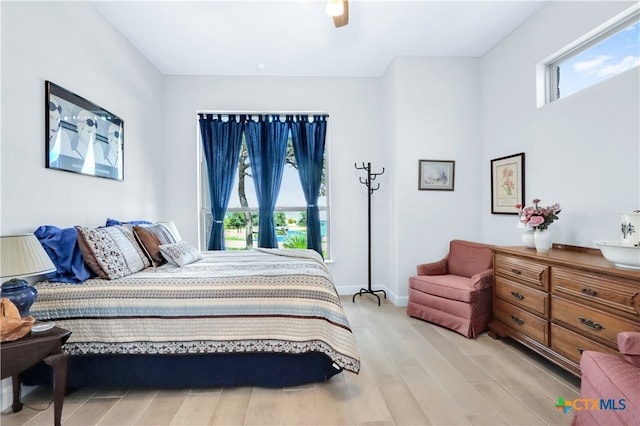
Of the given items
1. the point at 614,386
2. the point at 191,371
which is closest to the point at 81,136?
the point at 191,371

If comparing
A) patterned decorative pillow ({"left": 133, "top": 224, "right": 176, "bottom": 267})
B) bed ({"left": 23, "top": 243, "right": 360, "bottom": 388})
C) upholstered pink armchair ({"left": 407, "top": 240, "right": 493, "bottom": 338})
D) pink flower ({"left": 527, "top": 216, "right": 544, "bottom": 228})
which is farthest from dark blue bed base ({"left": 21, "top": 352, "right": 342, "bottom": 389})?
pink flower ({"left": 527, "top": 216, "right": 544, "bottom": 228})

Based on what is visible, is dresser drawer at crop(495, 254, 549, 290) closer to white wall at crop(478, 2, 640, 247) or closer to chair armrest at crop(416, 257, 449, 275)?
white wall at crop(478, 2, 640, 247)

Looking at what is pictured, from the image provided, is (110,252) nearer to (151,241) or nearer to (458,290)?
(151,241)

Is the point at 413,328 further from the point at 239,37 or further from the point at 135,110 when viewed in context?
the point at 135,110

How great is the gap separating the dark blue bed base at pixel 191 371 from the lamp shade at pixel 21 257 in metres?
0.73

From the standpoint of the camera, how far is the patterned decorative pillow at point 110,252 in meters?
2.08

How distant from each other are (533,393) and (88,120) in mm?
3932

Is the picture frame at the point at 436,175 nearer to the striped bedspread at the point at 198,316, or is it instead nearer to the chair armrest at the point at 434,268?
the chair armrest at the point at 434,268

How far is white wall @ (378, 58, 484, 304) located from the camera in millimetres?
3768

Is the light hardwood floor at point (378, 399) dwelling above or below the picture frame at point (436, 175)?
below

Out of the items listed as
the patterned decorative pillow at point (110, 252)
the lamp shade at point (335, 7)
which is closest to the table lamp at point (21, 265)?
the patterned decorative pillow at point (110, 252)

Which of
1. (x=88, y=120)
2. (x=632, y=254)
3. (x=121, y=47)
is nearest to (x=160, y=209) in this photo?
(x=88, y=120)

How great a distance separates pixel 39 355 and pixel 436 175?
3.83 m

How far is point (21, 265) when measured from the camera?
1537 mm
